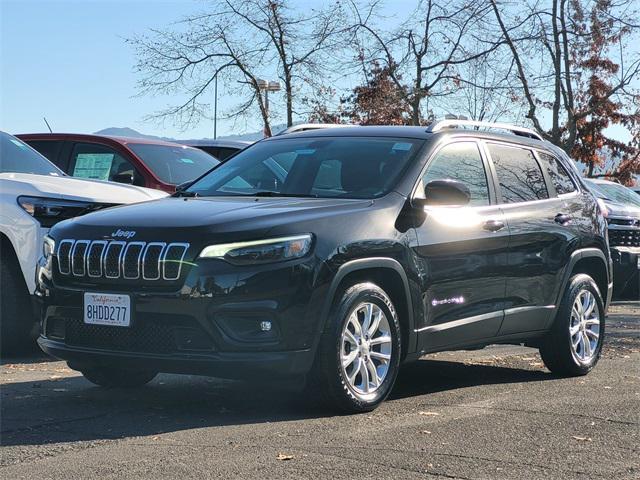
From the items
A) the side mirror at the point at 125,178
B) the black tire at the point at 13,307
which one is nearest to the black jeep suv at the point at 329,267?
the black tire at the point at 13,307

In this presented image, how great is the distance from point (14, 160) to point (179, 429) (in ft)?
13.3

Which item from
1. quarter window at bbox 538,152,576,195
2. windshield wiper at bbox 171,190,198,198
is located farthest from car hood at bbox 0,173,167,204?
quarter window at bbox 538,152,576,195

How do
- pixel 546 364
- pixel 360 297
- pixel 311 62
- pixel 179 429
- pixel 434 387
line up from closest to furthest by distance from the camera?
1. pixel 179 429
2. pixel 360 297
3. pixel 434 387
4. pixel 546 364
5. pixel 311 62

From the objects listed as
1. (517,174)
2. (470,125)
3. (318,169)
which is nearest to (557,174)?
(517,174)

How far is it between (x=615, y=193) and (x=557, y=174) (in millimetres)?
8468

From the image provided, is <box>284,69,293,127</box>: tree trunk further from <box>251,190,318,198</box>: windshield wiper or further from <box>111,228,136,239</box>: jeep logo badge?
<box>111,228,136,239</box>: jeep logo badge

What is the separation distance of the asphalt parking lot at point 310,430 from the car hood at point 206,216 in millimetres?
1036

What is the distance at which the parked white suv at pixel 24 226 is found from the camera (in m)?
7.94

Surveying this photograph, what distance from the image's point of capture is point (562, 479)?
15.8 ft

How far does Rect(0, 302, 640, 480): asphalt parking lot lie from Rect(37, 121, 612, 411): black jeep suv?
28cm

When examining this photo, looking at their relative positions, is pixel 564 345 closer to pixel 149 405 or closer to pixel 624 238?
pixel 149 405

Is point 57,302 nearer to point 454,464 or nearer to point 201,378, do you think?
point 201,378

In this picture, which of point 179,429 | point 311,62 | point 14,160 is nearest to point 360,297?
point 179,429

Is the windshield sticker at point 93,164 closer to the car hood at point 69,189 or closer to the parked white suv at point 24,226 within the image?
the car hood at point 69,189
